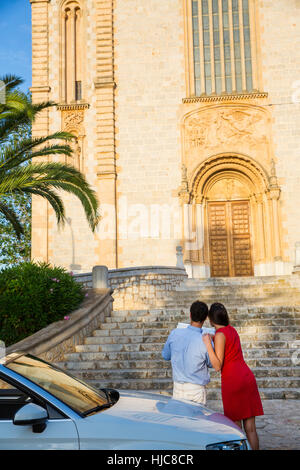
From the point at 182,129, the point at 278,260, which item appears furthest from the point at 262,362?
the point at 182,129

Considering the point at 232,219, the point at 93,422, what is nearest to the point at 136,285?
the point at 232,219

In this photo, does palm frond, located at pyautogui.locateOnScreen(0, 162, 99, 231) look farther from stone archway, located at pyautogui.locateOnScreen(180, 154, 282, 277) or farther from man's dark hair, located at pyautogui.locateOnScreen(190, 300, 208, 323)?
stone archway, located at pyautogui.locateOnScreen(180, 154, 282, 277)

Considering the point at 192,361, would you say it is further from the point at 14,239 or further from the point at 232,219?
the point at 14,239

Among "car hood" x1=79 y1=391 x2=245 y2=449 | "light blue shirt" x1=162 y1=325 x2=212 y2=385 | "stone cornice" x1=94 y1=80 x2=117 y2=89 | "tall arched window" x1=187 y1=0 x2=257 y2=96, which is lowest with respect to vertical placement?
"car hood" x1=79 y1=391 x2=245 y2=449

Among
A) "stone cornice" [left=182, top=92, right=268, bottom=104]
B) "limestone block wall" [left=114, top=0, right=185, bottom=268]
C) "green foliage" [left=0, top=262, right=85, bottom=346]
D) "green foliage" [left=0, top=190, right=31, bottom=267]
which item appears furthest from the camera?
"green foliage" [left=0, top=190, right=31, bottom=267]

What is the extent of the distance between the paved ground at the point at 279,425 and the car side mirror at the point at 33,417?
2.96m

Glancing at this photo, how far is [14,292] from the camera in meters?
9.78

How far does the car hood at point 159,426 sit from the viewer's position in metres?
2.97

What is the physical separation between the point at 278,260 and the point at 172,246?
4538 mm

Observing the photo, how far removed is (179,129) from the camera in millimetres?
20609

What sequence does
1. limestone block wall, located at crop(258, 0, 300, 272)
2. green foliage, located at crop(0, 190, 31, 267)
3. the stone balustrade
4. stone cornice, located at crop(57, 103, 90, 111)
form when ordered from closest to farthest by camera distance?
the stone balustrade
limestone block wall, located at crop(258, 0, 300, 272)
stone cornice, located at crop(57, 103, 90, 111)
green foliage, located at crop(0, 190, 31, 267)

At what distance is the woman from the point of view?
4.06 metres

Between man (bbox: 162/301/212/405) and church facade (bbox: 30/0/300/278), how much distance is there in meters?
15.1

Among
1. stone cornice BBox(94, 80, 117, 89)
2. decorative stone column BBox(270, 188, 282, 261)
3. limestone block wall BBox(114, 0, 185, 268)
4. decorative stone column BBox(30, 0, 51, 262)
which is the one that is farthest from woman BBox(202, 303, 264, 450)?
stone cornice BBox(94, 80, 117, 89)
